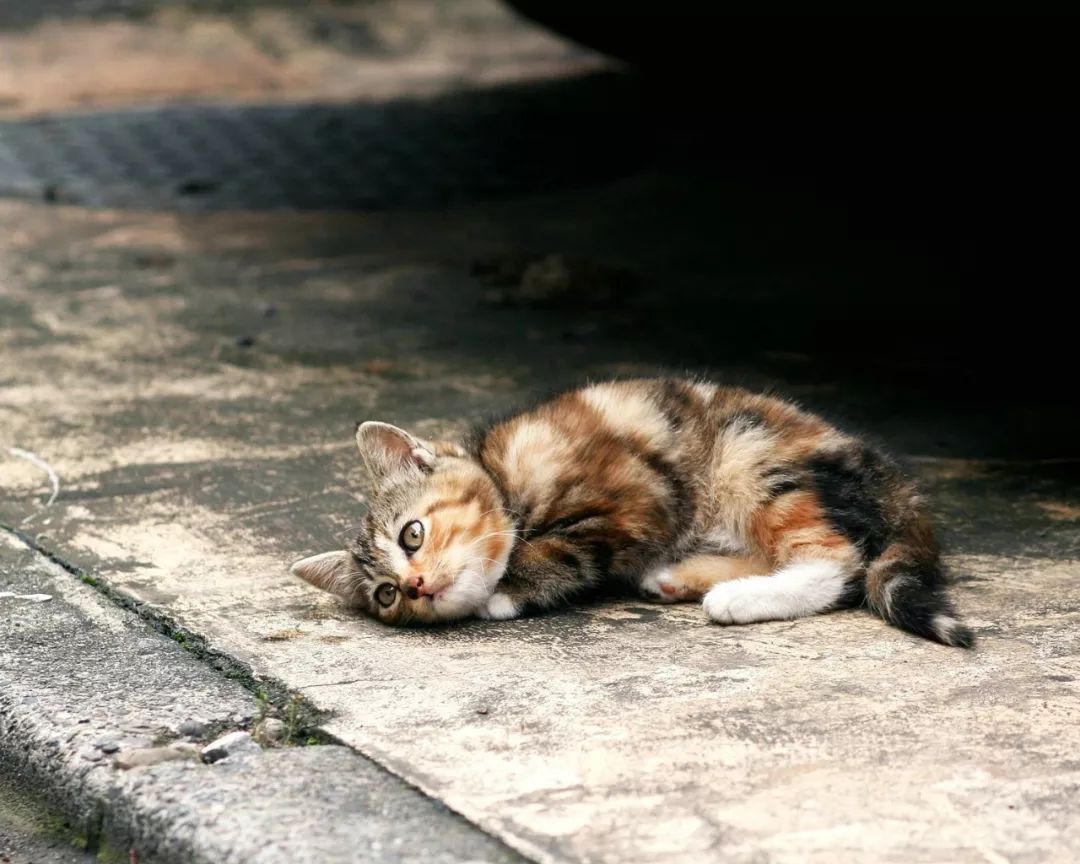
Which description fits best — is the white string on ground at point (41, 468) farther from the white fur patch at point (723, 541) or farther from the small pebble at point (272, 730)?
the white fur patch at point (723, 541)

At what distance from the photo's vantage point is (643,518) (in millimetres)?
3945

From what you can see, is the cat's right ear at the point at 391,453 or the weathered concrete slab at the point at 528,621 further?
the cat's right ear at the point at 391,453

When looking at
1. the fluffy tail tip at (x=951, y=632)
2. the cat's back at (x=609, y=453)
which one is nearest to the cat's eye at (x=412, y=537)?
the cat's back at (x=609, y=453)

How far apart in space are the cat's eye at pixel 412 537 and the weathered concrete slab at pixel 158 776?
0.60 meters

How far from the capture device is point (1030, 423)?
538 centimetres

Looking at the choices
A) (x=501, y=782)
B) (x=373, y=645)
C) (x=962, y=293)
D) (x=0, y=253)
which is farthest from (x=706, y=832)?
(x=0, y=253)

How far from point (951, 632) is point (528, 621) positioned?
95 centimetres

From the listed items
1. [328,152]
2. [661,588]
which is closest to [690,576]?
[661,588]

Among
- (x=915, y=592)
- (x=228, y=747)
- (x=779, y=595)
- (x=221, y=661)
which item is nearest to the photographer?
(x=228, y=747)

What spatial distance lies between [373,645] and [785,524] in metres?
1.04

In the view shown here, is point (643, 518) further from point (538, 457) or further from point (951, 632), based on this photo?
point (951, 632)

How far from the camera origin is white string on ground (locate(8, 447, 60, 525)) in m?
4.53

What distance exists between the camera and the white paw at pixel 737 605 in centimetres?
372

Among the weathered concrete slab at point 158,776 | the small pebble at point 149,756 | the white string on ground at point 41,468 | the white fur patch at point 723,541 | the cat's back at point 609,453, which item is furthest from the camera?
the white string on ground at point 41,468
